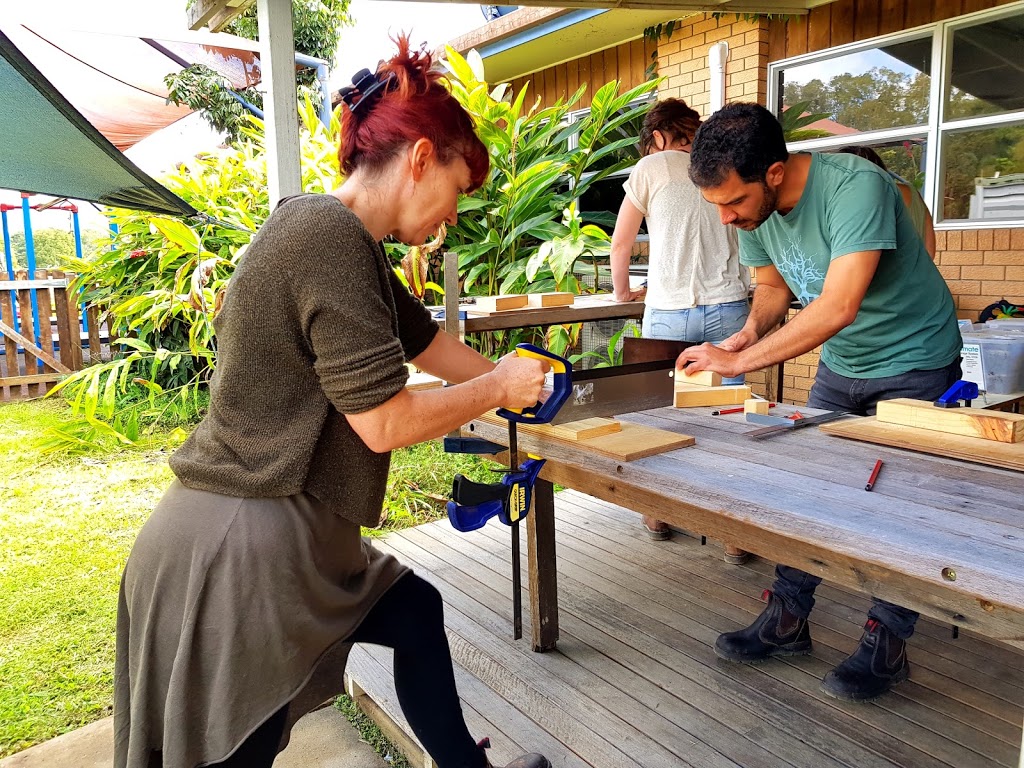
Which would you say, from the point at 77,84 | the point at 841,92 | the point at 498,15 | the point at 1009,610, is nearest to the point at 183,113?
the point at 77,84

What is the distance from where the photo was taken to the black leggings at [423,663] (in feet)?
5.85

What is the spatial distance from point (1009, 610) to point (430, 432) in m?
0.99

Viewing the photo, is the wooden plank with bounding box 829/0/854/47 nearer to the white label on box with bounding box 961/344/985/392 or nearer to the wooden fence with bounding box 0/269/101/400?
the white label on box with bounding box 961/344/985/392

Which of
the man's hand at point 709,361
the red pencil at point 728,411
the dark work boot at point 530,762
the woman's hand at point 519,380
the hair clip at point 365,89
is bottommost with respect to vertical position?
the dark work boot at point 530,762

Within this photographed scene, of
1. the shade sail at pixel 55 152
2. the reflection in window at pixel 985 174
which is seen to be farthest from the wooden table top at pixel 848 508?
the reflection in window at pixel 985 174

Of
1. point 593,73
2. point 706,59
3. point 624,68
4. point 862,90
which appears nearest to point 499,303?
point 862,90

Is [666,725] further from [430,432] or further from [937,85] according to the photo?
[937,85]

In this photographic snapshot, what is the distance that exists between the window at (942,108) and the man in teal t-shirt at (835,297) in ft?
10.3

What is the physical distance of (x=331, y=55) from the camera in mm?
17469

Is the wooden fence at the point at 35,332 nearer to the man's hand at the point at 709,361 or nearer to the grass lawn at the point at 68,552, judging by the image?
the grass lawn at the point at 68,552

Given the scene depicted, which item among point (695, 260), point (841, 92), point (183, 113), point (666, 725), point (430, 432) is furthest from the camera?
point (183, 113)

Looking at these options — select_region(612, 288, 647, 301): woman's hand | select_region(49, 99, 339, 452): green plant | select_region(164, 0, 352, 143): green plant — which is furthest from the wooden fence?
select_region(612, 288, 647, 301): woman's hand

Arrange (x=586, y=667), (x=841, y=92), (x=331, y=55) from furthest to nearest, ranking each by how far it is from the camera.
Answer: (x=331, y=55) < (x=841, y=92) < (x=586, y=667)

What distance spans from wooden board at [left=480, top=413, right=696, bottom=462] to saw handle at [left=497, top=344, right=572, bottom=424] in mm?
239
